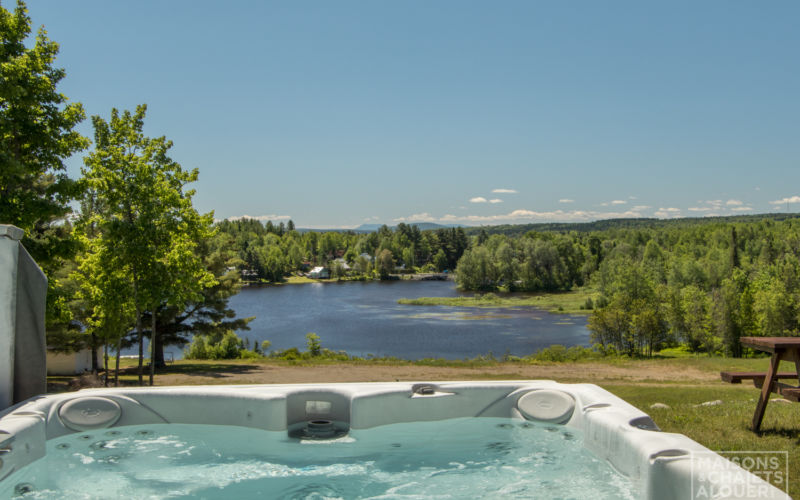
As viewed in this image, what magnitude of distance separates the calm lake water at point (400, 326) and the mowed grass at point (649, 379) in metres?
10.6

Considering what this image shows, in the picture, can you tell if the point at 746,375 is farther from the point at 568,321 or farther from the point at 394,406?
the point at 568,321

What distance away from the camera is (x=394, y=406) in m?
6.09

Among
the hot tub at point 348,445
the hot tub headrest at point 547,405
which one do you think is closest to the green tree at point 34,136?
the hot tub at point 348,445

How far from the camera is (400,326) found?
3856cm

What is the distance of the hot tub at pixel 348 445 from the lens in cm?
454

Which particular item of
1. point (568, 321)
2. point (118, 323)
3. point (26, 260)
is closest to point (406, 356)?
point (118, 323)

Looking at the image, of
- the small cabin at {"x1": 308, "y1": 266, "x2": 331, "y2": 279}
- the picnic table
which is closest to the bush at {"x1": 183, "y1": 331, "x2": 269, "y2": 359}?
the picnic table

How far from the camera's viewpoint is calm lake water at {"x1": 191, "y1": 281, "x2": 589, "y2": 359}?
3083 centimetres

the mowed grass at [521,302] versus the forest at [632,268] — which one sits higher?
the forest at [632,268]

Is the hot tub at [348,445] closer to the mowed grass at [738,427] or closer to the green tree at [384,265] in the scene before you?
the mowed grass at [738,427]

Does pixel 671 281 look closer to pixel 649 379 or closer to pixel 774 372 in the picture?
pixel 649 379

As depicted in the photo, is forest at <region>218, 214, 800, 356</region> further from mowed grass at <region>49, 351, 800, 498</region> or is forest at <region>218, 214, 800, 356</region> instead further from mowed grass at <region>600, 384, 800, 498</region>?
mowed grass at <region>600, 384, 800, 498</region>

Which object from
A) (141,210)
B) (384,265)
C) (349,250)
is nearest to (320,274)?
(384,265)

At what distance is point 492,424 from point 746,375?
2.56m
